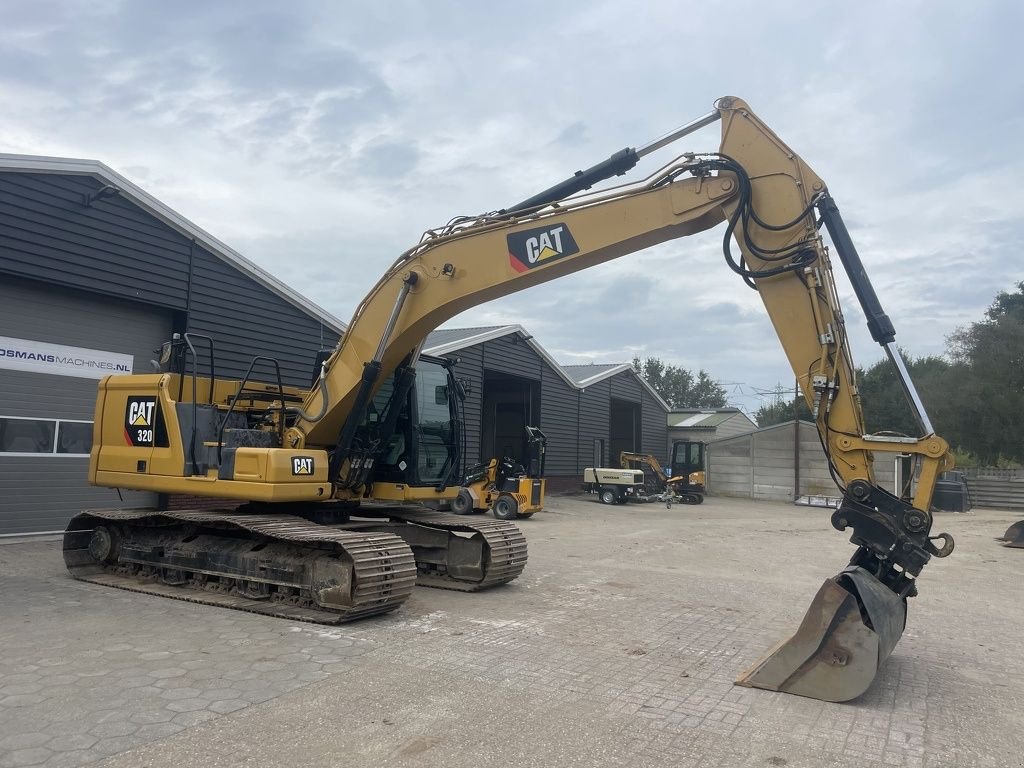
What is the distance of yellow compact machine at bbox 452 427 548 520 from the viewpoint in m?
19.3

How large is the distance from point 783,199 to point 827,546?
1084 centimetres

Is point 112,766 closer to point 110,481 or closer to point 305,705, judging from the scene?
point 305,705

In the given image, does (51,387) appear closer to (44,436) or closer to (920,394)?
(44,436)

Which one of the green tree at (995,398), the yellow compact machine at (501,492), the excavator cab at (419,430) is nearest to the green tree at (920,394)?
the green tree at (995,398)

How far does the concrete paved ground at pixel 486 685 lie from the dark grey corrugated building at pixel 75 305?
2.30 metres

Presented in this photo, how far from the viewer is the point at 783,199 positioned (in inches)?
247

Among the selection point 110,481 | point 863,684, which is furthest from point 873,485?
point 110,481

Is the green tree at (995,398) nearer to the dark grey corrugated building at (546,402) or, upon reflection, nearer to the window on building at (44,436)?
the dark grey corrugated building at (546,402)

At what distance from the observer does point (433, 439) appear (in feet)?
29.3

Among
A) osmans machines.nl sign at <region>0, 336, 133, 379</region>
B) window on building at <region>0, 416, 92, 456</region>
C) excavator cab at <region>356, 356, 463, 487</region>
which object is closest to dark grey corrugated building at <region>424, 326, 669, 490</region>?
osmans machines.nl sign at <region>0, 336, 133, 379</region>

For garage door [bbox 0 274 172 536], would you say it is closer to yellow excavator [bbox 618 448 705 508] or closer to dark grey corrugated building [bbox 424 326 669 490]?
dark grey corrugated building [bbox 424 326 669 490]

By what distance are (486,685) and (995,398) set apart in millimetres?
37750

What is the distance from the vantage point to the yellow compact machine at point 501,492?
19.3 meters

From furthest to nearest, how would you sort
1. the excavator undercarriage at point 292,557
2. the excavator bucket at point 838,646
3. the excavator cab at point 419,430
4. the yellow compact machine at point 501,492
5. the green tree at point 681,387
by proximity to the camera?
the green tree at point 681,387 → the yellow compact machine at point 501,492 → the excavator cab at point 419,430 → the excavator undercarriage at point 292,557 → the excavator bucket at point 838,646
